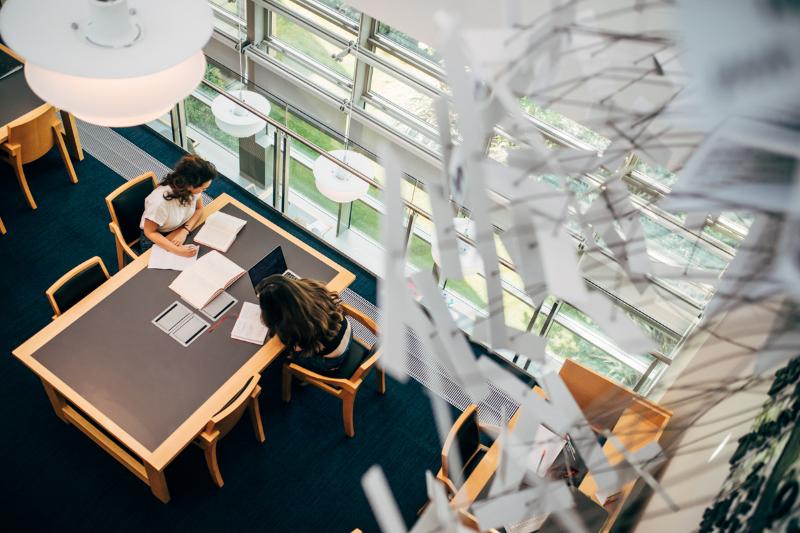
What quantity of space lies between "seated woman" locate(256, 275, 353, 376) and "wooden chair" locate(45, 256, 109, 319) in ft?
3.60

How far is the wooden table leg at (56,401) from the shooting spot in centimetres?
430

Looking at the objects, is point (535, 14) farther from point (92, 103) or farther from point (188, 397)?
point (188, 397)

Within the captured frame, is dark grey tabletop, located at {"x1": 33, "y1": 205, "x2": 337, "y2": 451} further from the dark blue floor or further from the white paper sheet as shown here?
the white paper sheet

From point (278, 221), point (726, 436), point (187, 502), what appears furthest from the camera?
point (278, 221)

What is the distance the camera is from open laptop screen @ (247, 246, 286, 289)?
174 inches

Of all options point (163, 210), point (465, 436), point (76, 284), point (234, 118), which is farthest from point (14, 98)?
point (465, 436)

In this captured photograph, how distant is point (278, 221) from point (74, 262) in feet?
5.50

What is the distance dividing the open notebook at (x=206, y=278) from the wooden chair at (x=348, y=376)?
68 centimetres

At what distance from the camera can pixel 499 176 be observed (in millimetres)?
963

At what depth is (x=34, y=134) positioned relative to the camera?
18.0ft

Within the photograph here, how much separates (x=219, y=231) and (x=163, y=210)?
0.41m

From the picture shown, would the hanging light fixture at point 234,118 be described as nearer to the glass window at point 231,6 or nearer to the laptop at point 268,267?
the laptop at point 268,267

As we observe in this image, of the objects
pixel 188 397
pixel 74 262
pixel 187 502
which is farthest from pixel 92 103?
pixel 74 262

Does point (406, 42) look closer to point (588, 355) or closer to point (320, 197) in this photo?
point (320, 197)
